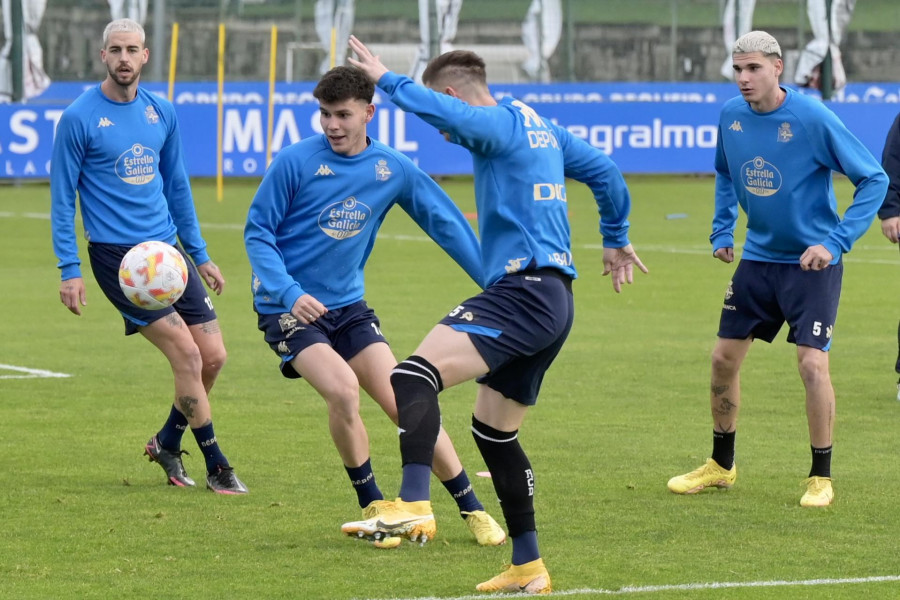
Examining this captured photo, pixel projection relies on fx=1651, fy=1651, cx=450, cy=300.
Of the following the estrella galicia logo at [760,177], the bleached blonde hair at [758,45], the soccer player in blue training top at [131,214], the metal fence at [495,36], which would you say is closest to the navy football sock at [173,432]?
the soccer player in blue training top at [131,214]

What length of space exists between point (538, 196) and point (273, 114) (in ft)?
76.3

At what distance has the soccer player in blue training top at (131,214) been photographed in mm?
8109

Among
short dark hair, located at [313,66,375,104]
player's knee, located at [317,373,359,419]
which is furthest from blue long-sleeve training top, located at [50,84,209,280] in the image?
player's knee, located at [317,373,359,419]

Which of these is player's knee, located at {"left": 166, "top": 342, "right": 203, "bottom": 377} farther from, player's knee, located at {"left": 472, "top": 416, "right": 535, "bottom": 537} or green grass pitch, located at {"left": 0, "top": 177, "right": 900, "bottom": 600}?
player's knee, located at {"left": 472, "top": 416, "right": 535, "bottom": 537}

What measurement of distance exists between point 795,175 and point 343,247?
2215 mm

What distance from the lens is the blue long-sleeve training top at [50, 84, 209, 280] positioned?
319 inches

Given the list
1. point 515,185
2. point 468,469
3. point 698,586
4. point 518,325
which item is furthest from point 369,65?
point 468,469

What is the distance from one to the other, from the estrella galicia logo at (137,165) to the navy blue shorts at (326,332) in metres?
1.32

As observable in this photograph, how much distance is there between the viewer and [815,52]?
123 ft

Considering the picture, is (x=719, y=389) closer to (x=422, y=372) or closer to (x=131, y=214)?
(x=422, y=372)

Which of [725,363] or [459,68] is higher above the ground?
[459,68]

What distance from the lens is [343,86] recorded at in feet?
22.7

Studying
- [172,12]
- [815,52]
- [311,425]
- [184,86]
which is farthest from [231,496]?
[815,52]

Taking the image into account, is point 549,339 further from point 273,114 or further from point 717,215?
point 273,114
